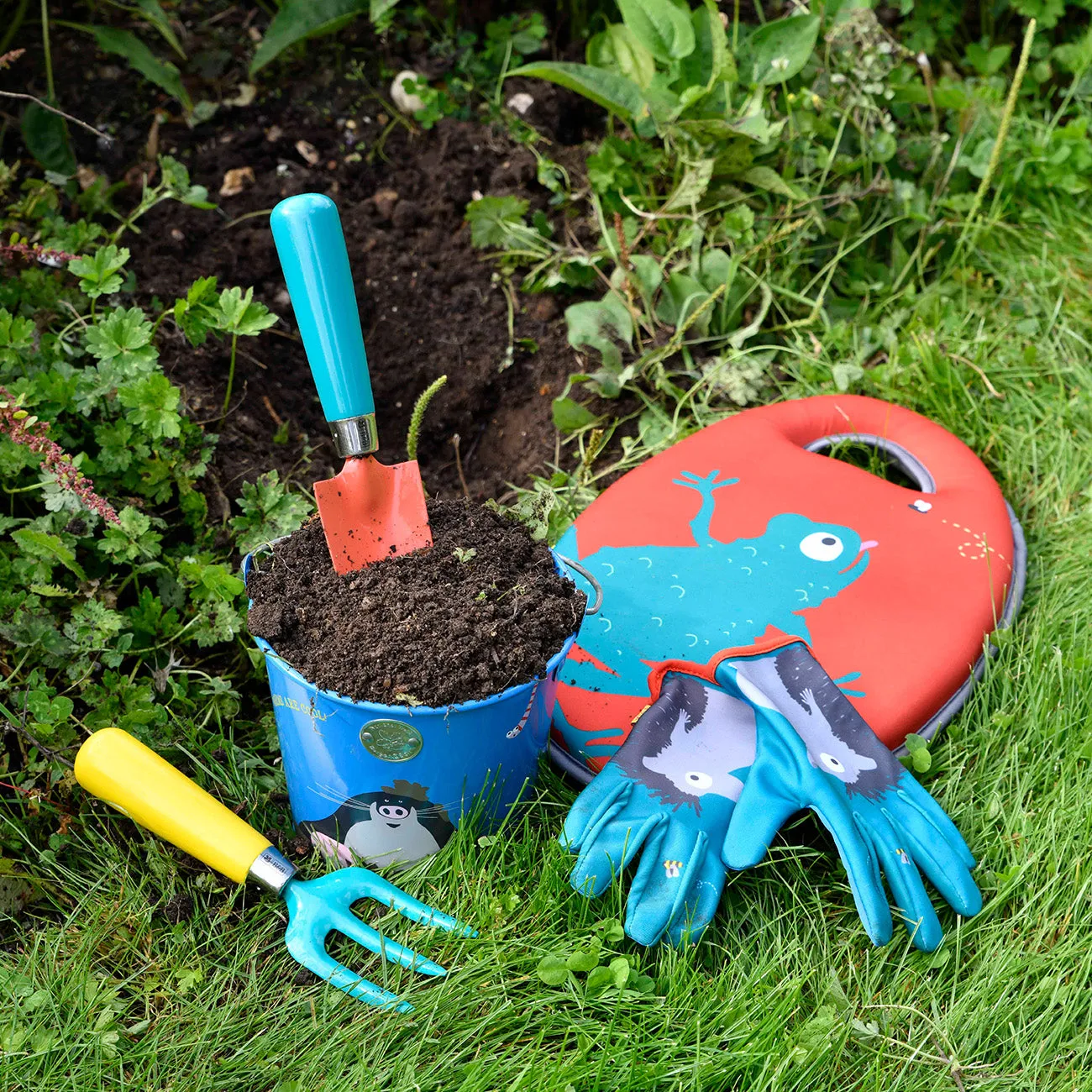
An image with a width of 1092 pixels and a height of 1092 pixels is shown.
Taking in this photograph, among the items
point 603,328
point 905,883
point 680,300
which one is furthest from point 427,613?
point 680,300

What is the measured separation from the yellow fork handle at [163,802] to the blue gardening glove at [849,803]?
1.93 feet

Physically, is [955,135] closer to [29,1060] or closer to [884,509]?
[884,509]

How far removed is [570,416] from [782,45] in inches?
37.5

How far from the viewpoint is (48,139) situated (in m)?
2.19

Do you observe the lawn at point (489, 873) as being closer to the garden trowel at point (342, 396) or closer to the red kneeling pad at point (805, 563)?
the red kneeling pad at point (805, 563)

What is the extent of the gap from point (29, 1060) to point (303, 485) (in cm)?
100

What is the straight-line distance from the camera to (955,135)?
2693 millimetres

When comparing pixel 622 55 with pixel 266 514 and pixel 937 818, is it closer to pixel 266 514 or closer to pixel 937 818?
pixel 266 514

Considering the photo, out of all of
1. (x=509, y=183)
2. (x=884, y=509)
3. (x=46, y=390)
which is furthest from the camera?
(x=509, y=183)

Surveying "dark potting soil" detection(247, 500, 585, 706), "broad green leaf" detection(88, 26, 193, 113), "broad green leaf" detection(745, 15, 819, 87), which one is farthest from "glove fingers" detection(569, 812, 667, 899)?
"broad green leaf" detection(88, 26, 193, 113)

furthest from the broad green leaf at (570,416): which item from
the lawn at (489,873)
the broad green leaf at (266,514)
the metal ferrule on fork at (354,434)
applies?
the metal ferrule on fork at (354,434)

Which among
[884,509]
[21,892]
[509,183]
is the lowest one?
[21,892]

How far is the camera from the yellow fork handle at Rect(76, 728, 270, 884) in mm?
1321

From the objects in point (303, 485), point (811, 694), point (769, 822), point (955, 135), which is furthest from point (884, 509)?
point (955, 135)
